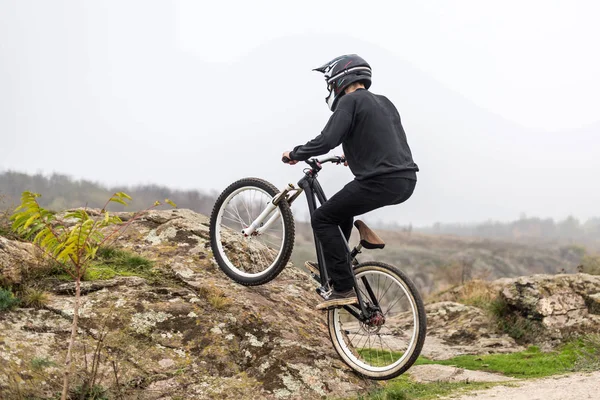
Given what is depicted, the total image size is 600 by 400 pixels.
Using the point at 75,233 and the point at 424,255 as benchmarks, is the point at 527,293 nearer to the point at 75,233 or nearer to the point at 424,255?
the point at 75,233

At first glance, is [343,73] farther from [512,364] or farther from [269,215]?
[512,364]

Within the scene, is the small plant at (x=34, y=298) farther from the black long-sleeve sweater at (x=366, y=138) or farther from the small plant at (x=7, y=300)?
the black long-sleeve sweater at (x=366, y=138)

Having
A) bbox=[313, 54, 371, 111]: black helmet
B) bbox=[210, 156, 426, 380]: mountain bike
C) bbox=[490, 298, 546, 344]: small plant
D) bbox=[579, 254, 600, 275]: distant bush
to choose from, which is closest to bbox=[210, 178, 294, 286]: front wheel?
bbox=[210, 156, 426, 380]: mountain bike

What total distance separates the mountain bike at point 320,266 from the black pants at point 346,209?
0.16 meters

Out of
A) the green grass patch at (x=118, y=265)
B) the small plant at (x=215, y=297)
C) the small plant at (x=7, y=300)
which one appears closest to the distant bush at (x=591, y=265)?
the small plant at (x=215, y=297)

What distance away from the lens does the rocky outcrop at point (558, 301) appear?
10.8 m

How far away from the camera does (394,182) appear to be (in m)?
6.10

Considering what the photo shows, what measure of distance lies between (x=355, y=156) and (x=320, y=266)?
1330 mm

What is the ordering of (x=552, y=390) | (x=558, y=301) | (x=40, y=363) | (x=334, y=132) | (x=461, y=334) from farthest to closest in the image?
(x=461, y=334) < (x=558, y=301) < (x=334, y=132) < (x=552, y=390) < (x=40, y=363)

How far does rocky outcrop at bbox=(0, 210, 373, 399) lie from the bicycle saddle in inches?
52.3

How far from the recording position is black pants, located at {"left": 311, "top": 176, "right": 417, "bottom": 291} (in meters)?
6.11

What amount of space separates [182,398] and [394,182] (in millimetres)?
2982

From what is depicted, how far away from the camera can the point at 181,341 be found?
20.1 feet

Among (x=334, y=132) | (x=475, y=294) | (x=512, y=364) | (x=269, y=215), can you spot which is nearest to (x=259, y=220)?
(x=269, y=215)
